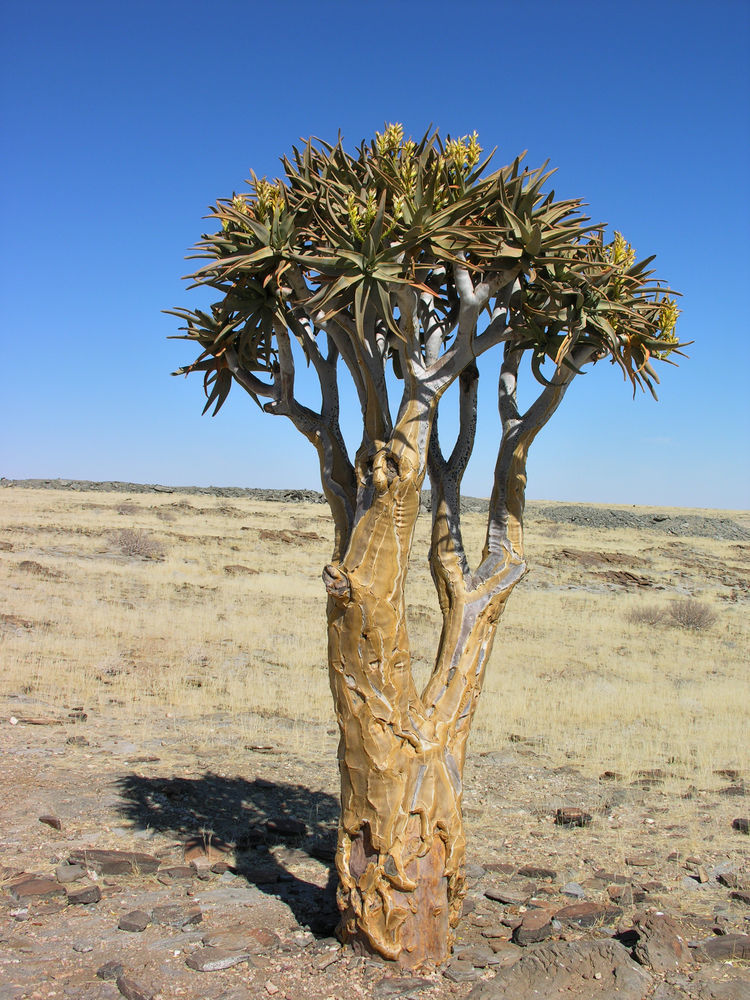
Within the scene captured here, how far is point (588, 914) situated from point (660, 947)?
774 millimetres

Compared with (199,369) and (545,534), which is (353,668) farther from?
(545,534)

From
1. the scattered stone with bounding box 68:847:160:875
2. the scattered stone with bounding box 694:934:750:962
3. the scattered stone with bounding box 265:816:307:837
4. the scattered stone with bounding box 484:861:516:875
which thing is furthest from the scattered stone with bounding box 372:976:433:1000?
the scattered stone with bounding box 265:816:307:837

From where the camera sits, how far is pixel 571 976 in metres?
4.79

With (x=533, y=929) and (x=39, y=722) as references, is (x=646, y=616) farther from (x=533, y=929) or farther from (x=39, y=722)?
(x=533, y=929)

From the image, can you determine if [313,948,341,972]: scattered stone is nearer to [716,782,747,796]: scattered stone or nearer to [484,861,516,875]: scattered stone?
[484,861,516,875]: scattered stone

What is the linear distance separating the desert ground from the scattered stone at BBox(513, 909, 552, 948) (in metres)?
0.02

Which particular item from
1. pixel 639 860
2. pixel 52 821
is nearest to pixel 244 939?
pixel 52 821

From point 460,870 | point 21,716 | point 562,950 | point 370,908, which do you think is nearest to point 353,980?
point 370,908

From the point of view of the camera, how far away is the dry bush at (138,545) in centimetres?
2448

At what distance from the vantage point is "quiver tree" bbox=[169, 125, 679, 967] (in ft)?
16.5

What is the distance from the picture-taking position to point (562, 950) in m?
5.00

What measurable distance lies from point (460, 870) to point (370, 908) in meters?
0.69

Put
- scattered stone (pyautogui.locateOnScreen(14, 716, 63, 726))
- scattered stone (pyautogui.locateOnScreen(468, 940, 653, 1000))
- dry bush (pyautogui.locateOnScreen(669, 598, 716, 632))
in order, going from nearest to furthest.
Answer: scattered stone (pyautogui.locateOnScreen(468, 940, 653, 1000)) → scattered stone (pyautogui.locateOnScreen(14, 716, 63, 726)) → dry bush (pyautogui.locateOnScreen(669, 598, 716, 632))

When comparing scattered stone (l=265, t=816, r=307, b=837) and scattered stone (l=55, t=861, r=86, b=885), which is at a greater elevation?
scattered stone (l=55, t=861, r=86, b=885)
